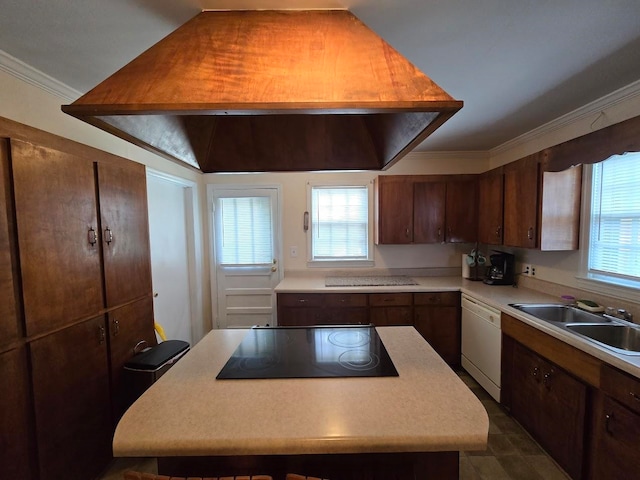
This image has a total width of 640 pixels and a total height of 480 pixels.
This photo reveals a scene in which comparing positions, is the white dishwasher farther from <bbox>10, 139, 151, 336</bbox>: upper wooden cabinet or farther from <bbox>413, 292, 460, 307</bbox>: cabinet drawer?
<bbox>10, 139, 151, 336</bbox>: upper wooden cabinet

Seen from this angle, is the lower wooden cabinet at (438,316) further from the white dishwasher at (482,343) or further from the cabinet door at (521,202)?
the cabinet door at (521,202)

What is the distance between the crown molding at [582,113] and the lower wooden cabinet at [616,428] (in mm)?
1768

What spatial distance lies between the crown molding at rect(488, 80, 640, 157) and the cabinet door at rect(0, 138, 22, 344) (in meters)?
3.49

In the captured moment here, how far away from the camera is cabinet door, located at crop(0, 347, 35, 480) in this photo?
1.20m

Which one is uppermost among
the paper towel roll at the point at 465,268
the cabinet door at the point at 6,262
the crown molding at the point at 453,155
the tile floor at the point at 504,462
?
the crown molding at the point at 453,155

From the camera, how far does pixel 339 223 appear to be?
3.42 m

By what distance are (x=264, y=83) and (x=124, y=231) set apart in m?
1.58

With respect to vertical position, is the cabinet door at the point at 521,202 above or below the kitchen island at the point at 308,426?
above

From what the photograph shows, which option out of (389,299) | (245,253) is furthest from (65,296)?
(389,299)

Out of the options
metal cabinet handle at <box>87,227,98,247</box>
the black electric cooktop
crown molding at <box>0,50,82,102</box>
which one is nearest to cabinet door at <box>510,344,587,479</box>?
the black electric cooktop

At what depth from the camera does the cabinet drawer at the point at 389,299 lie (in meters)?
2.85

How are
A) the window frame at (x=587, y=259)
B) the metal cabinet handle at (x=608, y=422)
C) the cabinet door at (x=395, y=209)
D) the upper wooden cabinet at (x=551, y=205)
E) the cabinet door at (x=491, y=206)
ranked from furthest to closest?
the cabinet door at (x=395, y=209) < the cabinet door at (x=491, y=206) < the upper wooden cabinet at (x=551, y=205) < the window frame at (x=587, y=259) < the metal cabinet handle at (x=608, y=422)

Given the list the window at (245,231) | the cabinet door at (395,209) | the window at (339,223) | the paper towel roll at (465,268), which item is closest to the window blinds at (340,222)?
the window at (339,223)

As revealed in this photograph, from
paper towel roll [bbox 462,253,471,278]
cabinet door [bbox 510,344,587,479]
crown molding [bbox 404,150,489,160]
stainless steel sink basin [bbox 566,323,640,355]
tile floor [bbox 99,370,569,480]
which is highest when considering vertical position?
crown molding [bbox 404,150,489,160]
